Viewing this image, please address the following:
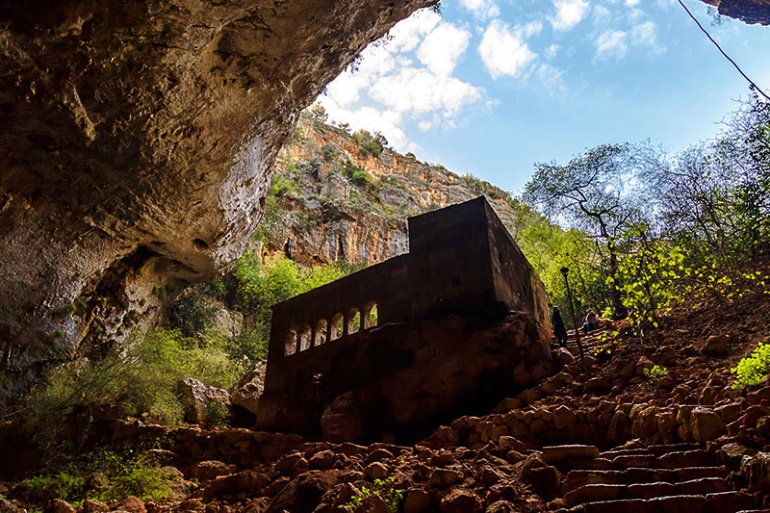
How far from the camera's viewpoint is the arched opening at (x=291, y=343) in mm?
12431

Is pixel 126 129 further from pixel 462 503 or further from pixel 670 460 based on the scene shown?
pixel 670 460

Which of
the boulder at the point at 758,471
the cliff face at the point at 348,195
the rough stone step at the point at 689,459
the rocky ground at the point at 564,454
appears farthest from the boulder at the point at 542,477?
the cliff face at the point at 348,195

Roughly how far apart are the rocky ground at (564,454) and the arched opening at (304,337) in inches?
156

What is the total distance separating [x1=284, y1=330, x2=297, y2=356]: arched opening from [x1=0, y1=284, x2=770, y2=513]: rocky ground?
386cm

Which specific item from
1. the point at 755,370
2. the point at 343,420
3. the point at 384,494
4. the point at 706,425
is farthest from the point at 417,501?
the point at 343,420

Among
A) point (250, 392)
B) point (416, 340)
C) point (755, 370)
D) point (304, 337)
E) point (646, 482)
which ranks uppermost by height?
point (304, 337)

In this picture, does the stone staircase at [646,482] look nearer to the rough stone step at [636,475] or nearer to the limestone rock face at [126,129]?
the rough stone step at [636,475]

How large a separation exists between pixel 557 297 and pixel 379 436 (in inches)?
621

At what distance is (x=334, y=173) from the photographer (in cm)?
4181

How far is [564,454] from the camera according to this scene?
175 inches

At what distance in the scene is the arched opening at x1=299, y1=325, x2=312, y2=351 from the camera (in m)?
12.4

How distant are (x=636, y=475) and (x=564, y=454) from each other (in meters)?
0.66

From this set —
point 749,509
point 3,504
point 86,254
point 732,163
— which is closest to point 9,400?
point 86,254

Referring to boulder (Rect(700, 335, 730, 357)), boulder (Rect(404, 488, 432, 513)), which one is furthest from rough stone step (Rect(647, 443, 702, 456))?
boulder (Rect(700, 335, 730, 357))
